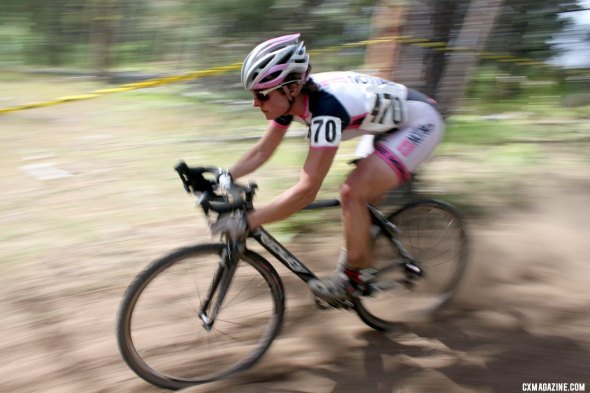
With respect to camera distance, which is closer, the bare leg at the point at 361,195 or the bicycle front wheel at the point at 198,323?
the bicycle front wheel at the point at 198,323

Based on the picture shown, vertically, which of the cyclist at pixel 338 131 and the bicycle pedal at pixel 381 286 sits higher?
the cyclist at pixel 338 131

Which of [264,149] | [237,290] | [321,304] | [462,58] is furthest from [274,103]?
[462,58]

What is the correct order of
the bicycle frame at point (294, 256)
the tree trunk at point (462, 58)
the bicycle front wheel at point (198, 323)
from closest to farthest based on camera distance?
the bicycle front wheel at point (198, 323)
the bicycle frame at point (294, 256)
the tree trunk at point (462, 58)

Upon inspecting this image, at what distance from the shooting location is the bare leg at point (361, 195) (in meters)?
3.21

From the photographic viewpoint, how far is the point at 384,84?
339 cm

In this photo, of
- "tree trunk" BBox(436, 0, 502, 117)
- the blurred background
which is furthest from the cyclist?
"tree trunk" BBox(436, 0, 502, 117)

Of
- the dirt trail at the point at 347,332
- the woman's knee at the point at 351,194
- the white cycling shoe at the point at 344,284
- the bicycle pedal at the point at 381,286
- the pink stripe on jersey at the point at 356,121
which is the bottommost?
the dirt trail at the point at 347,332

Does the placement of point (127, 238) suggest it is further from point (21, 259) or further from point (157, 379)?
point (157, 379)

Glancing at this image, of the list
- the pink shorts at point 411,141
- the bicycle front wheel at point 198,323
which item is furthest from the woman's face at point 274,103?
the bicycle front wheel at point 198,323

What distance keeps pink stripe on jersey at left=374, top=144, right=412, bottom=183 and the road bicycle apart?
A: 11.2 inches

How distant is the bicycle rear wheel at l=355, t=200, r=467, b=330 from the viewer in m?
3.62

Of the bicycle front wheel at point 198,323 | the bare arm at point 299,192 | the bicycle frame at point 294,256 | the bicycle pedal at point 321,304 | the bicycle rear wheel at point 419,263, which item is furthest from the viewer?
the bicycle rear wheel at point 419,263

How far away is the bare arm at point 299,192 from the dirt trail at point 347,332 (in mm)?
960

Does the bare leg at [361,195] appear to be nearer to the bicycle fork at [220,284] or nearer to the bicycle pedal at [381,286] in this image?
the bicycle pedal at [381,286]
